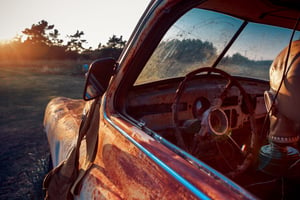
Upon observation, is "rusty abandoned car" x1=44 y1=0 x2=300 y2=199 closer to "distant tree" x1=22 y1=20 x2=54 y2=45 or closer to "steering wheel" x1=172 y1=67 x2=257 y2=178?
"steering wheel" x1=172 y1=67 x2=257 y2=178

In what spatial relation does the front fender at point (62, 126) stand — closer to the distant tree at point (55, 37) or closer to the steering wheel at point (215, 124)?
the steering wheel at point (215, 124)

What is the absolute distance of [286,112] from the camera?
1.29 metres

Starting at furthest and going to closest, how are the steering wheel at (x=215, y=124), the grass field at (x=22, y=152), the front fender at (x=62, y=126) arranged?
the grass field at (x=22, y=152) → the front fender at (x=62, y=126) → the steering wheel at (x=215, y=124)

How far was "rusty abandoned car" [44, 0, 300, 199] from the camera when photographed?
3.67 ft

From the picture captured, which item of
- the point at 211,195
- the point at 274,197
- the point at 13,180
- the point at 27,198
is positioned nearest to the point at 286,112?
the point at 274,197

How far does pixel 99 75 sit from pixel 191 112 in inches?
41.4

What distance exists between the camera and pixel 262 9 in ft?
7.29

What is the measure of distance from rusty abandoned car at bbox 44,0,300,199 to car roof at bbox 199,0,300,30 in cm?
1

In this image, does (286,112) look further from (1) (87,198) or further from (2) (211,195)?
(1) (87,198)

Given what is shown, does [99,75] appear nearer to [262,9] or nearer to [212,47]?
[212,47]

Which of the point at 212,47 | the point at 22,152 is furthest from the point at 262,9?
the point at 22,152

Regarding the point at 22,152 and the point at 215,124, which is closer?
the point at 215,124

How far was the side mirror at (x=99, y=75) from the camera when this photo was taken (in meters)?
1.58

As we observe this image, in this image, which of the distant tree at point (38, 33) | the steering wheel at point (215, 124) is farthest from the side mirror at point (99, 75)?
the distant tree at point (38, 33)
